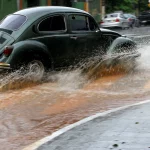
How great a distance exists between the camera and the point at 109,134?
21.6 ft

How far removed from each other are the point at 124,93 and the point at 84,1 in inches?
1345

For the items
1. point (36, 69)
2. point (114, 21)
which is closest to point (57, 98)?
point (36, 69)

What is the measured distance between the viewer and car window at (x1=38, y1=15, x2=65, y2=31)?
11.6 m

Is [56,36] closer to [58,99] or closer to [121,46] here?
[121,46]

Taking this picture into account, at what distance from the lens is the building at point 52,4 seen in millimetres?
34056

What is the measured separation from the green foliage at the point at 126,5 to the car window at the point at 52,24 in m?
46.2

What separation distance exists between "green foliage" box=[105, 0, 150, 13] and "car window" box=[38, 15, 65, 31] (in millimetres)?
46154

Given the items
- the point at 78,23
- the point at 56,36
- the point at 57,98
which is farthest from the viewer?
the point at 78,23

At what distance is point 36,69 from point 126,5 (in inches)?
2039

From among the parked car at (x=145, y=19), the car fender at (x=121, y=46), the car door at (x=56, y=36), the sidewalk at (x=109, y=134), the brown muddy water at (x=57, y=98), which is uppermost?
the car door at (x=56, y=36)

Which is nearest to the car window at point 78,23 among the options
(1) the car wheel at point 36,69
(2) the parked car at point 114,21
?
(1) the car wheel at point 36,69

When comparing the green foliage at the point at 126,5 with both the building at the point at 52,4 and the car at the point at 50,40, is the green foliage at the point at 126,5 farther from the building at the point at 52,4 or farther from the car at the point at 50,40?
the car at the point at 50,40

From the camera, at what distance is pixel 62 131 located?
6.95 meters

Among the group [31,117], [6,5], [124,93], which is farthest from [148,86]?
[6,5]
